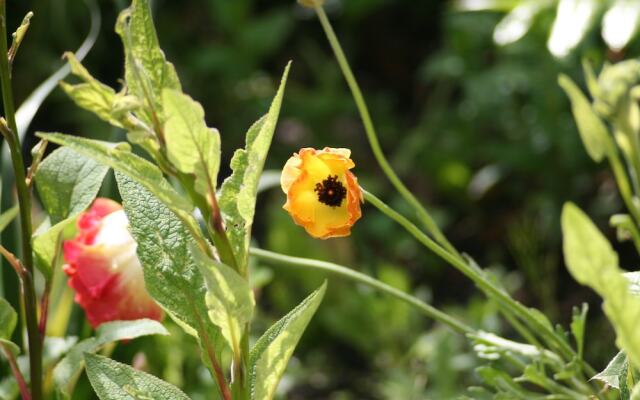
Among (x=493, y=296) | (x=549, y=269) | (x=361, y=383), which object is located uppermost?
(x=493, y=296)

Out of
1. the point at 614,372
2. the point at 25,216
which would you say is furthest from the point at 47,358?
the point at 614,372

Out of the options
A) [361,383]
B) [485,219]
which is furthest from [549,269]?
[361,383]

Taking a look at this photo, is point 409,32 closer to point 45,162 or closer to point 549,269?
point 549,269

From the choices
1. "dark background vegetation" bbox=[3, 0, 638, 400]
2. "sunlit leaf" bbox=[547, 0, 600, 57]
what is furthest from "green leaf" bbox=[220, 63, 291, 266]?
"sunlit leaf" bbox=[547, 0, 600, 57]

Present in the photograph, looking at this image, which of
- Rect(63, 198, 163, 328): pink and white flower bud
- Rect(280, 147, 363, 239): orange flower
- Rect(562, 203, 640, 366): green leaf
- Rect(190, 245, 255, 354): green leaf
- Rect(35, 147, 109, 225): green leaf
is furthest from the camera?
Rect(63, 198, 163, 328): pink and white flower bud

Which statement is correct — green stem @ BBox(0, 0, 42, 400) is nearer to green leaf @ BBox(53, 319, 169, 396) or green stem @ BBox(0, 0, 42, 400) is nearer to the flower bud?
green leaf @ BBox(53, 319, 169, 396)

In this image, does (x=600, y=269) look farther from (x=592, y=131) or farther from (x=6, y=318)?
(x=6, y=318)

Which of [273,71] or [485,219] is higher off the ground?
[273,71]
